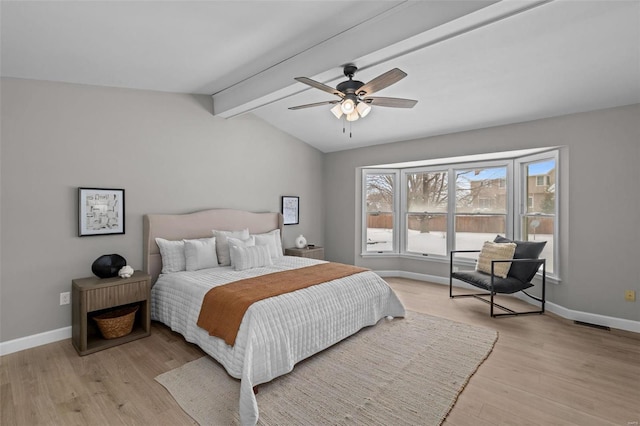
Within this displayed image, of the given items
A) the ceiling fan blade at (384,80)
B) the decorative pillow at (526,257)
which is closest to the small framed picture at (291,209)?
the ceiling fan blade at (384,80)

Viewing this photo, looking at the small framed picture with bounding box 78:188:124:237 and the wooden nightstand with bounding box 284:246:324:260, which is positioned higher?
the small framed picture with bounding box 78:188:124:237

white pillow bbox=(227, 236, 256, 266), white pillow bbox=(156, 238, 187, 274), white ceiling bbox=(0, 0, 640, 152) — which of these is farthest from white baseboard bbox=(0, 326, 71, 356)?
white ceiling bbox=(0, 0, 640, 152)

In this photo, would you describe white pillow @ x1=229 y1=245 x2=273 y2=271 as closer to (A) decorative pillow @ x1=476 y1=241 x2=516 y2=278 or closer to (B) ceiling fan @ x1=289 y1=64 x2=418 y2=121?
(B) ceiling fan @ x1=289 y1=64 x2=418 y2=121

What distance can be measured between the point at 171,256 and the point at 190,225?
554mm

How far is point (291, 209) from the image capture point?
5.46 meters

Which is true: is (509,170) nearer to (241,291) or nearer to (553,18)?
(553,18)

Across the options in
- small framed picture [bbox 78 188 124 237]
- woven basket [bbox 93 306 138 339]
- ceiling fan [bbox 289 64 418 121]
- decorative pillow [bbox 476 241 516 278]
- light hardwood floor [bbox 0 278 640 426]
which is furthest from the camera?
decorative pillow [bbox 476 241 516 278]

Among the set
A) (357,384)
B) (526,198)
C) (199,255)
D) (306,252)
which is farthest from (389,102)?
(526,198)

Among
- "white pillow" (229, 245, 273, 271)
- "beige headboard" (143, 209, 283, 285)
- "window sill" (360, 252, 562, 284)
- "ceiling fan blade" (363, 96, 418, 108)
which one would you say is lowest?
"window sill" (360, 252, 562, 284)

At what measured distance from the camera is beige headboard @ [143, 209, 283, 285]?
3637mm

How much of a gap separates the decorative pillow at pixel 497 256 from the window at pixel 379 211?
70.5 inches

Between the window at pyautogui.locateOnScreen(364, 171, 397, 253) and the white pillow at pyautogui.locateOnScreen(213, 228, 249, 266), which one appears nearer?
the white pillow at pyautogui.locateOnScreen(213, 228, 249, 266)

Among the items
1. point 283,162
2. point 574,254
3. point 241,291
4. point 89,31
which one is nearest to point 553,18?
point 574,254

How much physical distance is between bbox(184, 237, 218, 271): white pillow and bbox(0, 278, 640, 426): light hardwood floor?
0.75 m
